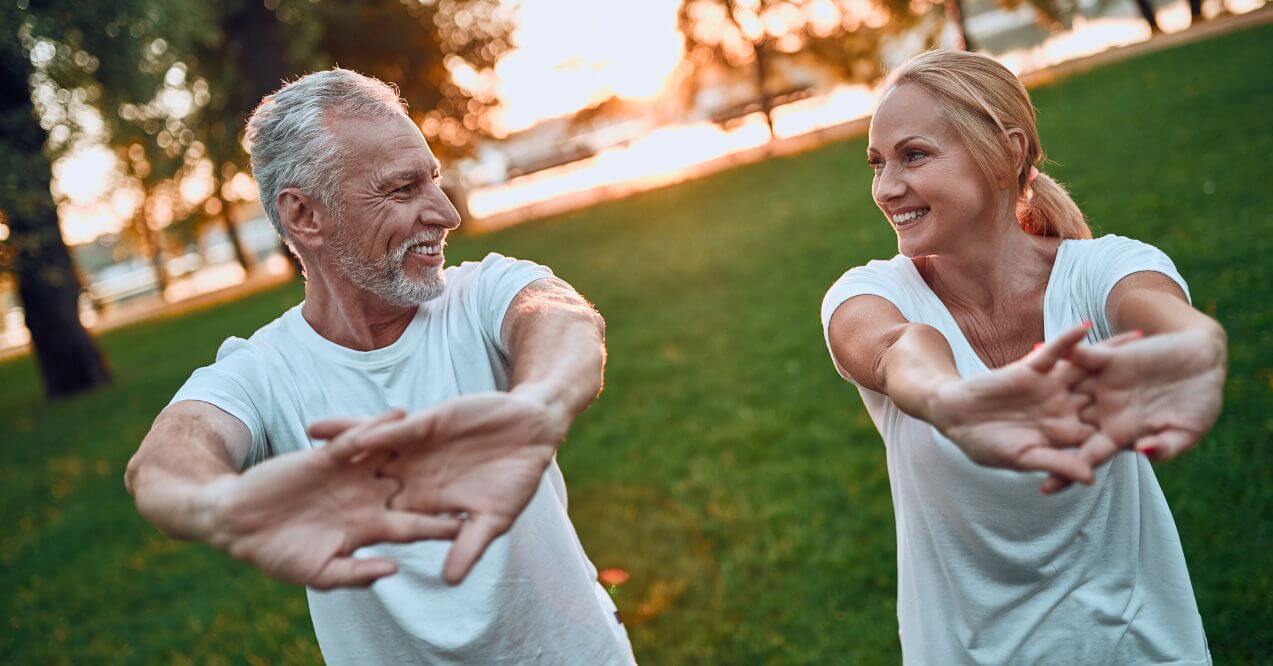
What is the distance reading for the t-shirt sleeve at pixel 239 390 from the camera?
2305 millimetres

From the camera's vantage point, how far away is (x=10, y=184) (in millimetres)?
12273

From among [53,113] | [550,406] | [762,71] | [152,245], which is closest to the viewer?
[550,406]

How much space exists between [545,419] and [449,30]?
2309 cm

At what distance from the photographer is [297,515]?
1.80 meters

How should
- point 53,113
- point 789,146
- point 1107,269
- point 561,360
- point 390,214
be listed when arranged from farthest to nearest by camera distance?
point 789,146
point 53,113
point 390,214
point 1107,269
point 561,360

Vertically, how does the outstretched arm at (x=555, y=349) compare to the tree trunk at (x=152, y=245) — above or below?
above

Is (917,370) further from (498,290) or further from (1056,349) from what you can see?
(498,290)

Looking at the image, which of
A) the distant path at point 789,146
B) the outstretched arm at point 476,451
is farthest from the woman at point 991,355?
the distant path at point 789,146

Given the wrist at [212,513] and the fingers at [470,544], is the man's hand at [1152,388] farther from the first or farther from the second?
the wrist at [212,513]

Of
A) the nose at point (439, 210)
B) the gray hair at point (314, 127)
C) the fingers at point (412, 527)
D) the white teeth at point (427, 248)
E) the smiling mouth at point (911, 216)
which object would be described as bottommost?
the fingers at point (412, 527)

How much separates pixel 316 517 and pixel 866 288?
145 centimetres

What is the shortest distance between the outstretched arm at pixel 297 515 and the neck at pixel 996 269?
154 cm

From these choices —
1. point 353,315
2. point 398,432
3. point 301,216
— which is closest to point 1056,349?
point 398,432

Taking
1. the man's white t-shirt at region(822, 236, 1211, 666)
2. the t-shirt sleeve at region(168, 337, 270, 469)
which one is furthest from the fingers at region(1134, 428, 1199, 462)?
the t-shirt sleeve at region(168, 337, 270, 469)
